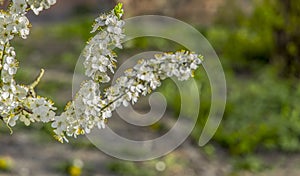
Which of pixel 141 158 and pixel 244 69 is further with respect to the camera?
pixel 244 69

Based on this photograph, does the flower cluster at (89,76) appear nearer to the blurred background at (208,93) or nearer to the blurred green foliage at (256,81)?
the blurred background at (208,93)

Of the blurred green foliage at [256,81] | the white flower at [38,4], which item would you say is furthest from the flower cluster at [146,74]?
the blurred green foliage at [256,81]

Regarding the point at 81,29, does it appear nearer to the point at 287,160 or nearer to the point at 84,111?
the point at 287,160

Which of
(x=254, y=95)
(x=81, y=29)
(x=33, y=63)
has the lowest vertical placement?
(x=254, y=95)

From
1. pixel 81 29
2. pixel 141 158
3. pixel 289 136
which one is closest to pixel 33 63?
pixel 81 29

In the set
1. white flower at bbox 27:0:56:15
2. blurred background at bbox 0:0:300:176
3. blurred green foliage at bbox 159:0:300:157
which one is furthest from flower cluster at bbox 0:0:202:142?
blurred green foliage at bbox 159:0:300:157

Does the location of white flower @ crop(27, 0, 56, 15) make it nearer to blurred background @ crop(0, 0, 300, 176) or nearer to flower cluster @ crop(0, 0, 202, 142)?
flower cluster @ crop(0, 0, 202, 142)

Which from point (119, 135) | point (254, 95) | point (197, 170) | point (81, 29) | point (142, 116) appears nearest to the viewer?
point (197, 170)
